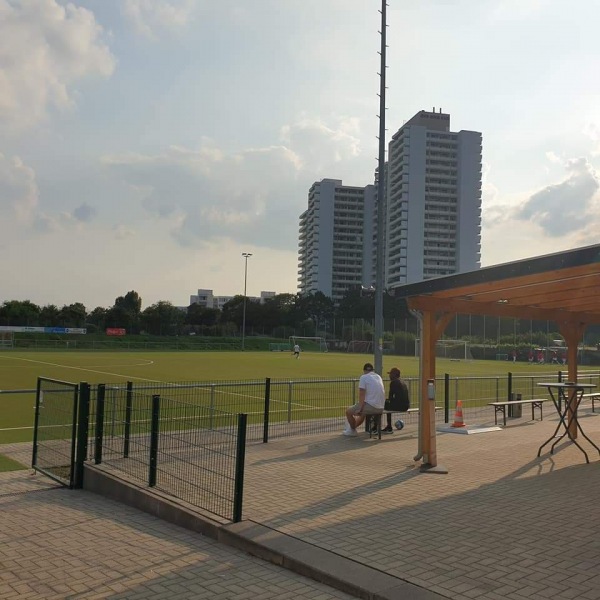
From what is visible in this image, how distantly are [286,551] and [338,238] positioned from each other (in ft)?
618

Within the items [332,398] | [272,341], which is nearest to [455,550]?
[332,398]

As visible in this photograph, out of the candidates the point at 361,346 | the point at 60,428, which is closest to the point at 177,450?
the point at 60,428

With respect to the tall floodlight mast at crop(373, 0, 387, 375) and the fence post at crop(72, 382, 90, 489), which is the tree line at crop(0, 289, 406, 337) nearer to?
the tall floodlight mast at crop(373, 0, 387, 375)

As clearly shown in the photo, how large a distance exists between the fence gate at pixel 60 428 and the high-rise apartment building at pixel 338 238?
176 metres

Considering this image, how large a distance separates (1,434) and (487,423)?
34.2 feet

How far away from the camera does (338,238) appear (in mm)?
192125

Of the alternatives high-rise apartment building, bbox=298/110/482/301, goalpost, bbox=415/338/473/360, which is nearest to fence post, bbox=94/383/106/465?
goalpost, bbox=415/338/473/360

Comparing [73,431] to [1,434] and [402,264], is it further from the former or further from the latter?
[402,264]

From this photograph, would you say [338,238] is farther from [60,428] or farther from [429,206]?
[60,428]

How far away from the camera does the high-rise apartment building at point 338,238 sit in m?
188

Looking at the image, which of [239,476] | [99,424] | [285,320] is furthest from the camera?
[285,320]

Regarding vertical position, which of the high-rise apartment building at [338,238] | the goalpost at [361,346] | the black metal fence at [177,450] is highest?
the high-rise apartment building at [338,238]

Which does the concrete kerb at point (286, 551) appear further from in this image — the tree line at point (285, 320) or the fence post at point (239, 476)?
the tree line at point (285, 320)

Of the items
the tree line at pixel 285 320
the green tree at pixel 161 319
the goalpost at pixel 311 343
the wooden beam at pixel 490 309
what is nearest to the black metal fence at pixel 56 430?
the wooden beam at pixel 490 309
